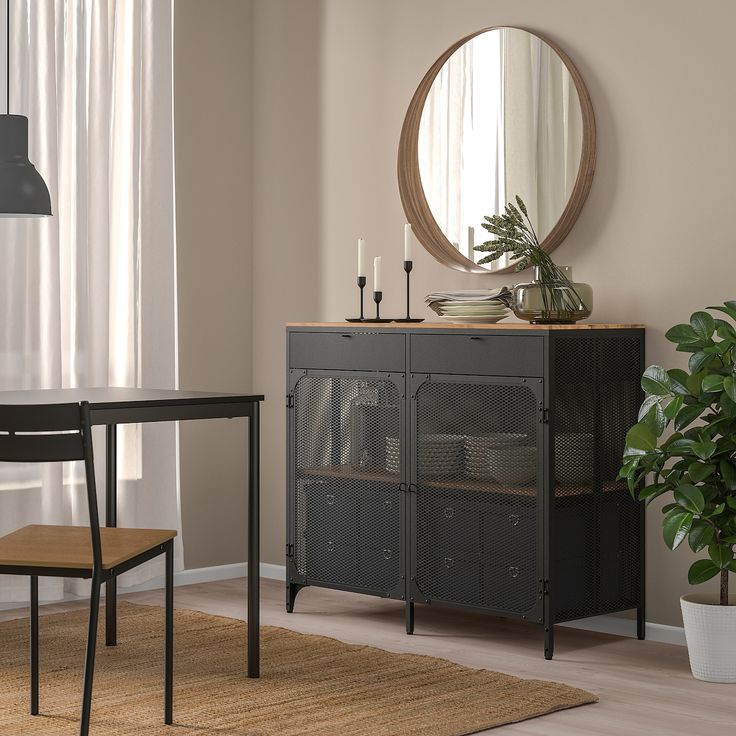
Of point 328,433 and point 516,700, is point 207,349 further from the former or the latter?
point 516,700

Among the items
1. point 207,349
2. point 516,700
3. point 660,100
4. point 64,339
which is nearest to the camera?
point 516,700

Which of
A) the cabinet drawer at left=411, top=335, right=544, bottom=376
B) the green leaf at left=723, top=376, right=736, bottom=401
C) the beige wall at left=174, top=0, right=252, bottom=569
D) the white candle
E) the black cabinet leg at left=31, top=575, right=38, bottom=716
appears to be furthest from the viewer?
the beige wall at left=174, top=0, right=252, bottom=569

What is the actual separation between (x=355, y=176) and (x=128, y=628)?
193 cm

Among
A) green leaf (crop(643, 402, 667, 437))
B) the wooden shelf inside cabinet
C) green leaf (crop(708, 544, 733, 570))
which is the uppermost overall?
green leaf (crop(643, 402, 667, 437))

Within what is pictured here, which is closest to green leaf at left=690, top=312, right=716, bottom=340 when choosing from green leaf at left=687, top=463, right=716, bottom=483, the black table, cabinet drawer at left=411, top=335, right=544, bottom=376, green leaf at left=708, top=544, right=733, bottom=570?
green leaf at left=687, top=463, right=716, bottom=483

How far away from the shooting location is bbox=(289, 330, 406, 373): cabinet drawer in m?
4.28

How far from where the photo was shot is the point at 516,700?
339cm

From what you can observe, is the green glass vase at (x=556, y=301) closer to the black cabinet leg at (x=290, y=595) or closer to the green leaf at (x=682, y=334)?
the green leaf at (x=682, y=334)

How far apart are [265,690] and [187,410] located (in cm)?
79

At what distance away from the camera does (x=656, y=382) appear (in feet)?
12.0

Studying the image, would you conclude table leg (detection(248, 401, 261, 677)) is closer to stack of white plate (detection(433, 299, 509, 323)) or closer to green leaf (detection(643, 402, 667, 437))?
stack of white plate (detection(433, 299, 509, 323))

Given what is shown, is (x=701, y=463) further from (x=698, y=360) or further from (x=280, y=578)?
(x=280, y=578)

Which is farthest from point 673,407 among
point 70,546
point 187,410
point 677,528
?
point 70,546

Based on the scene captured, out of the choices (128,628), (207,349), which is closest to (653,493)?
(128,628)
